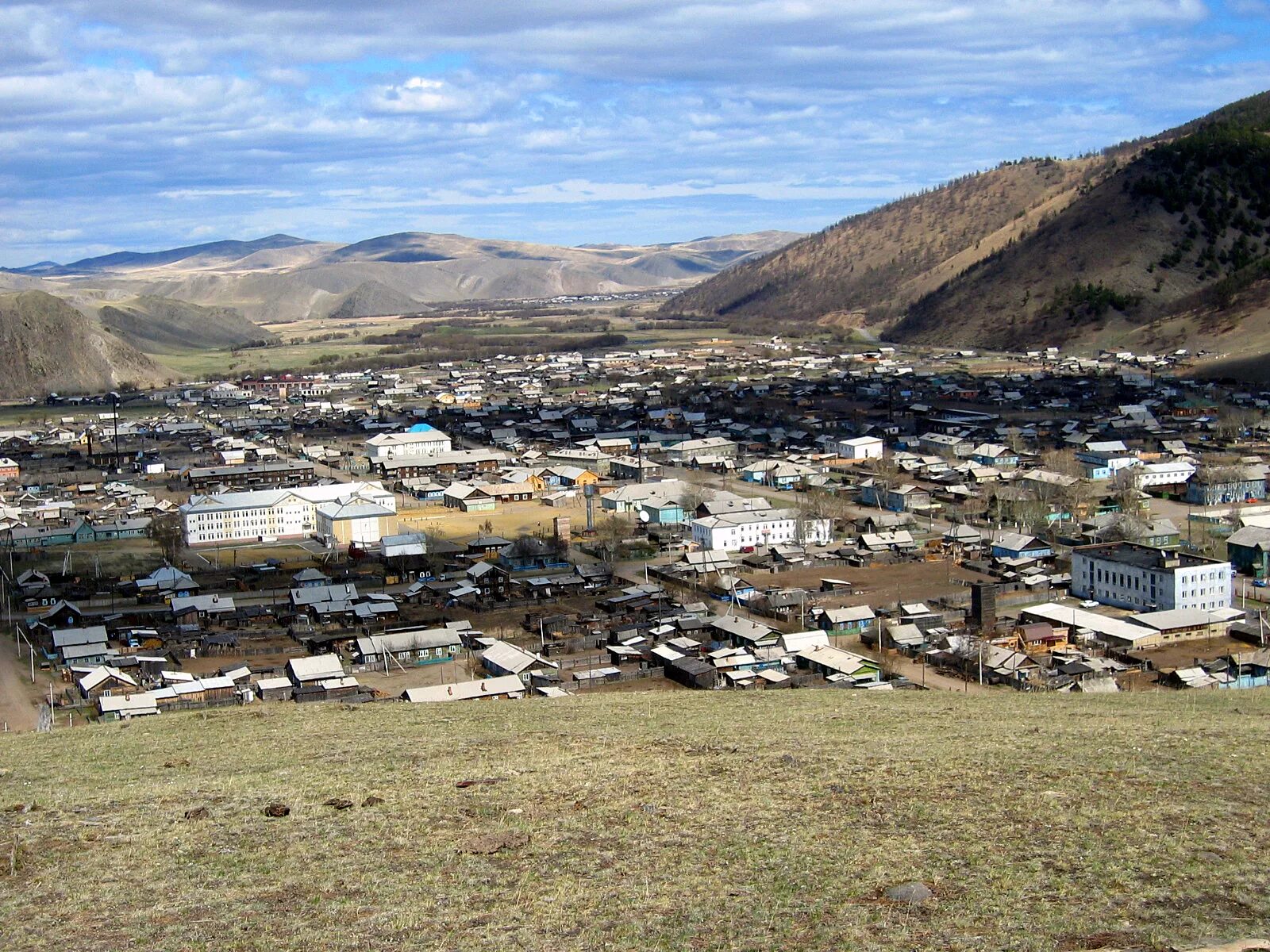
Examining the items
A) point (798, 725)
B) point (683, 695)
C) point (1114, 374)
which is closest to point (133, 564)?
point (683, 695)

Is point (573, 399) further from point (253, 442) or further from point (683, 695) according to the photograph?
point (683, 695)

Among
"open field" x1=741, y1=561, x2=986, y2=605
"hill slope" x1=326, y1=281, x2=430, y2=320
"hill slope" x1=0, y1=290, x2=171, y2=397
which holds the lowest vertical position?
"open field" x1=741, y1=561, x2=986, y2=605

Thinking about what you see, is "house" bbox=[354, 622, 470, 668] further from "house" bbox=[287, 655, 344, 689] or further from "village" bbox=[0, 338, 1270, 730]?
"house" bbox=[287, 655, 344, 689]

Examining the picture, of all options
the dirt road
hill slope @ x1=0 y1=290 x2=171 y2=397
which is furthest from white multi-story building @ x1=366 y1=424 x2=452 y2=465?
hill slope @ x1=0 y1=290 x2=171 y2=397

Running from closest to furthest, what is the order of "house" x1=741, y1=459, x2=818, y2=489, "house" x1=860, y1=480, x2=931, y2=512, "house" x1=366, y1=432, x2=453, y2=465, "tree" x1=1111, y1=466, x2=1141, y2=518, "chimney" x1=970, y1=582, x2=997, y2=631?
1. "chimney" x1=970, y1=582, x2=997, y2=631
2. "tree" x1=1111, y1=466, x2=1141, y2=518
3. "house" x1=860, y1=480, x2=931, y2=512
4. "house" x1=741, y1=459, x2=818, y2=489
5. "house" x1=366, y1=432, x2=453, y2=465

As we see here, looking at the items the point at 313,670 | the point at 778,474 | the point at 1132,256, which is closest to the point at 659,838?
the point at 313,670

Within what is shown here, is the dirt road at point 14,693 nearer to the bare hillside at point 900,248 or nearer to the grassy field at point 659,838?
the grassy field at point 659,838
